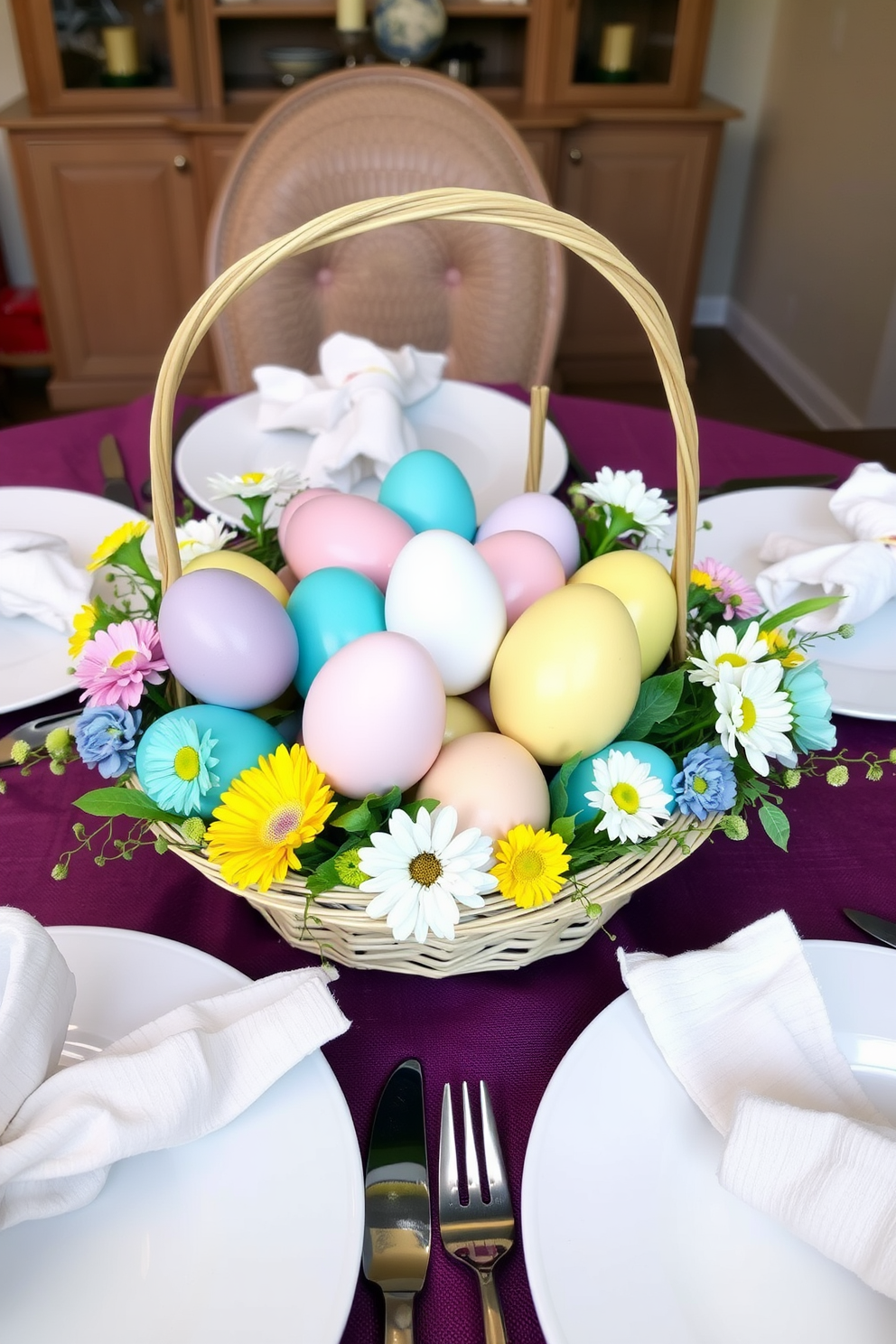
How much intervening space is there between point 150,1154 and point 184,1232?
0.04 m

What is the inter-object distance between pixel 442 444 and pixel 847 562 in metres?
0.41

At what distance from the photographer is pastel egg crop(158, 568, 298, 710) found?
18.6 inches

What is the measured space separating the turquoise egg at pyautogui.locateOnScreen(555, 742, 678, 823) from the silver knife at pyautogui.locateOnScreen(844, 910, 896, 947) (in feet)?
0.42

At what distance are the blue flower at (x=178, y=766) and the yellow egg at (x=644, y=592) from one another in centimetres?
23

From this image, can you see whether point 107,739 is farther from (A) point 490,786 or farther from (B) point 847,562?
(B) point 847,562

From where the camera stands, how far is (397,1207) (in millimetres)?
377

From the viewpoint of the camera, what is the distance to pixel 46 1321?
338mm

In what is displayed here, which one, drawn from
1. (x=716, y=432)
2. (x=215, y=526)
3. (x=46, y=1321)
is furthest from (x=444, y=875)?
(x=716, y=432)

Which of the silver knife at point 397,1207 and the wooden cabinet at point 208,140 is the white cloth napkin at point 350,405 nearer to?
the silver knife at point 397,1207

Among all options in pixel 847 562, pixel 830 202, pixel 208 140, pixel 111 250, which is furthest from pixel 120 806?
pixel 830 202

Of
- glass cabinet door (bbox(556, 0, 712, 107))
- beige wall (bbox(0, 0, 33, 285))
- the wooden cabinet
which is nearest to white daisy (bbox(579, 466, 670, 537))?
the wooden cabinet

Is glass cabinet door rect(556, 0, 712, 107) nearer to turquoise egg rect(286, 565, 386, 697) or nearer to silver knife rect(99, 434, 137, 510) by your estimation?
silver knife rect(99, 434, 137, 510)

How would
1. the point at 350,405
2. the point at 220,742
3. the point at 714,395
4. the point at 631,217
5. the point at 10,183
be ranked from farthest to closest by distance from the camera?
1. the point at 714,395
2. the point at 10,183
3. the point at 631,217
4. the point at 350,405
5. the point at 220,742

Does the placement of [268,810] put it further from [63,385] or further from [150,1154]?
[63,385]
